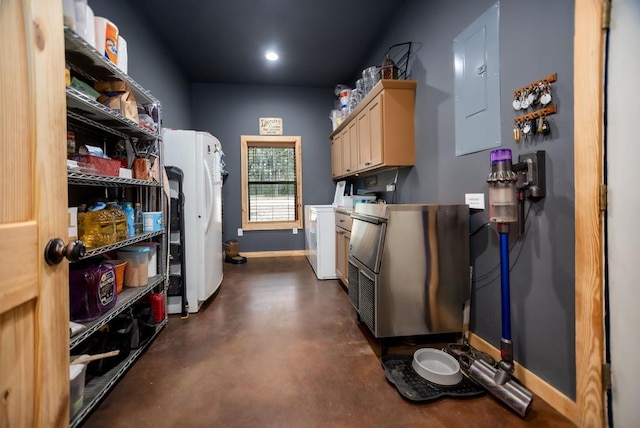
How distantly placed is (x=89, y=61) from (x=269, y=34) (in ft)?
7.56

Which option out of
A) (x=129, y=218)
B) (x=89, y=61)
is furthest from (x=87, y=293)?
(x=89, y=61)

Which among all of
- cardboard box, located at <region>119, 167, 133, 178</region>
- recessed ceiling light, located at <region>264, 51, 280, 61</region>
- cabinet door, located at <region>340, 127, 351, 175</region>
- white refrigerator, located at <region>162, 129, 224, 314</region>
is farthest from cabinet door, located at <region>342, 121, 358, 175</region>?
cardboard box, located at <region>119, 167, 133, 178</region>

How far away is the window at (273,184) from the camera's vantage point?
515 cm

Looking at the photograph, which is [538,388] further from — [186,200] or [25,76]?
[186,200]

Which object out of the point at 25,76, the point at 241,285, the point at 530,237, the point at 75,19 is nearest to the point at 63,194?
the point at 25,76

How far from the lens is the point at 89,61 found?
5.44 feet

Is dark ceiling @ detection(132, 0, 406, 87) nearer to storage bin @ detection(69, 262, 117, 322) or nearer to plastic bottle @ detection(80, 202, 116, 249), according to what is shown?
plastic bottle @ detection(80, 202, 116, 249)

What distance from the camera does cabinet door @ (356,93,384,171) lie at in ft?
9.20

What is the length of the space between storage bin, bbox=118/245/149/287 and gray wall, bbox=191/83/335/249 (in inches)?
116

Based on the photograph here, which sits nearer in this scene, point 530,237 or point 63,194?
point 63,194

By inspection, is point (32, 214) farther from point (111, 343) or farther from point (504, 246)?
point (504, 246)

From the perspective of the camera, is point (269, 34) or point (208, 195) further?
point (269, 34)

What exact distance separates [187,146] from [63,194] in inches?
80.1

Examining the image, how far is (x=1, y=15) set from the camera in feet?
1.91
